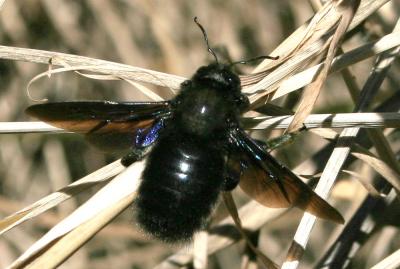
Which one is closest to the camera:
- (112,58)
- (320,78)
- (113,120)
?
(320,78)

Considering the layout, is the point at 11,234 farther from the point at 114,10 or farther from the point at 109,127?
the point at 109,127

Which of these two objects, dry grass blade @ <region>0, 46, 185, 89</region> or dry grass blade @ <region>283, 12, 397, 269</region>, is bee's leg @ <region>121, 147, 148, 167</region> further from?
dry grass blade @ <region>283, 12, 397, 269</region>

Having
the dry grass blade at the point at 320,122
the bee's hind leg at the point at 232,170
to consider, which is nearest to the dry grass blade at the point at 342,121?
the dry grass blade at the point at 320,122

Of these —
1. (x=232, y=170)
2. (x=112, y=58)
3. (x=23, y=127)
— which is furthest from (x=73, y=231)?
(x=112, y=58)

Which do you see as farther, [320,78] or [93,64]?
[93,64]

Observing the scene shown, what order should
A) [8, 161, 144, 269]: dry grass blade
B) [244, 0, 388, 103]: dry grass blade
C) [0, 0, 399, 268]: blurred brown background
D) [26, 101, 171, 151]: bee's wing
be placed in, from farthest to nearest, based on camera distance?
[0, 0, 399, 268]: blurred brown background
[26, 101, 171, 151]: bee's wing
[244, 0, 388, 103]: dry grass blade
[8, 161, 144, 269]: dry grass blade

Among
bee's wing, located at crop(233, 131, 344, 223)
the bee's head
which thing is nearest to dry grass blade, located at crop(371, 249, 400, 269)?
bee's wing, located at crop(233, 131, 344, 223)

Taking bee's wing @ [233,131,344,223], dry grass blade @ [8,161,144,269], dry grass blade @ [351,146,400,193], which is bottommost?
dry grass blade @ [8,161,144,269]

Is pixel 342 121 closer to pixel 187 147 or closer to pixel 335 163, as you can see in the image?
pixel 335 163
